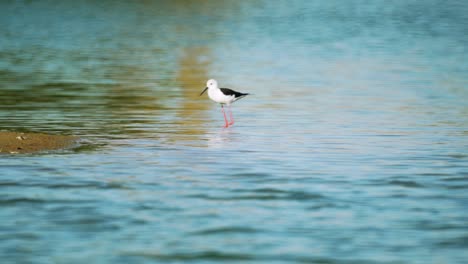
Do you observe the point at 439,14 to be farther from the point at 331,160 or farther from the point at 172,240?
the point at 172,240

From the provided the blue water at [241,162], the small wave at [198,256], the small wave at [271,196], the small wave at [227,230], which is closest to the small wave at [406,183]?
the blue water at [241,162]

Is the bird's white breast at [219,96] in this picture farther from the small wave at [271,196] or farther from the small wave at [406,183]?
the small wave at [271,196]

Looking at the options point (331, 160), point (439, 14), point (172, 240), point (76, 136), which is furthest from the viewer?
point (439, 14)

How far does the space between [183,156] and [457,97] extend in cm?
1227

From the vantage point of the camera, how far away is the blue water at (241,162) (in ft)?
33.2

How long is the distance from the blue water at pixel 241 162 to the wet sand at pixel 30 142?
45 cm

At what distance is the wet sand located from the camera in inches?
624

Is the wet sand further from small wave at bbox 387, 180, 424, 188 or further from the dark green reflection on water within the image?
small wave at bbox 387, 180, 424, 188

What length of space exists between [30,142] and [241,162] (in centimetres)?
348

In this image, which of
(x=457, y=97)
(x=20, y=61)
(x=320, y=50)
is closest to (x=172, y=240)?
(x=457, y=97)

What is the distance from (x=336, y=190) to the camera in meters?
12.8

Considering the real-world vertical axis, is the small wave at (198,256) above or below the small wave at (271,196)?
below

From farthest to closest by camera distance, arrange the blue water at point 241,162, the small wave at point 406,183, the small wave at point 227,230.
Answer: the small wave at point 406,183, the small wave at point 227,230, the blue water at point 241,162

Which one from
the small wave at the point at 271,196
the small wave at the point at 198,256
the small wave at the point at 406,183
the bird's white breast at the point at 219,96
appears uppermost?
the bird's white breast at the point at 219,96
